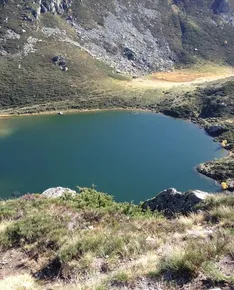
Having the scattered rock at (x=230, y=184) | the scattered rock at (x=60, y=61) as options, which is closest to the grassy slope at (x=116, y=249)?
the scattered rock at (x=230, y=184)

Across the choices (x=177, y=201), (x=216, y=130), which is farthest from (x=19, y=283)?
(x=216, y=130)

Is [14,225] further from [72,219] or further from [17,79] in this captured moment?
[17,79]

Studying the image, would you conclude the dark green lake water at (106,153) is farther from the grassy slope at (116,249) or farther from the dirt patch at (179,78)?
the grassy slope at (116,249)

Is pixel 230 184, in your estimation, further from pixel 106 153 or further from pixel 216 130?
pixel 216 130

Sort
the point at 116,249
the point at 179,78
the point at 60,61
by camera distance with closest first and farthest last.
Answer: the point at 116,249
the point at 60,61
the point at 179,78

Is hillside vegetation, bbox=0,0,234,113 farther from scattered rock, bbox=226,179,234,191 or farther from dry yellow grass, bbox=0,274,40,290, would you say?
dry yellow grass, bbox=0,274,40,290

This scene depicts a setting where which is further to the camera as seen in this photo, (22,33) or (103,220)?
(22,33)

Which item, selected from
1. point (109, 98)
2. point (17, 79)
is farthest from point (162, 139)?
point (17, 79)

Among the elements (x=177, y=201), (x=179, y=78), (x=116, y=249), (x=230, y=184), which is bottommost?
(x=230, y=184)
